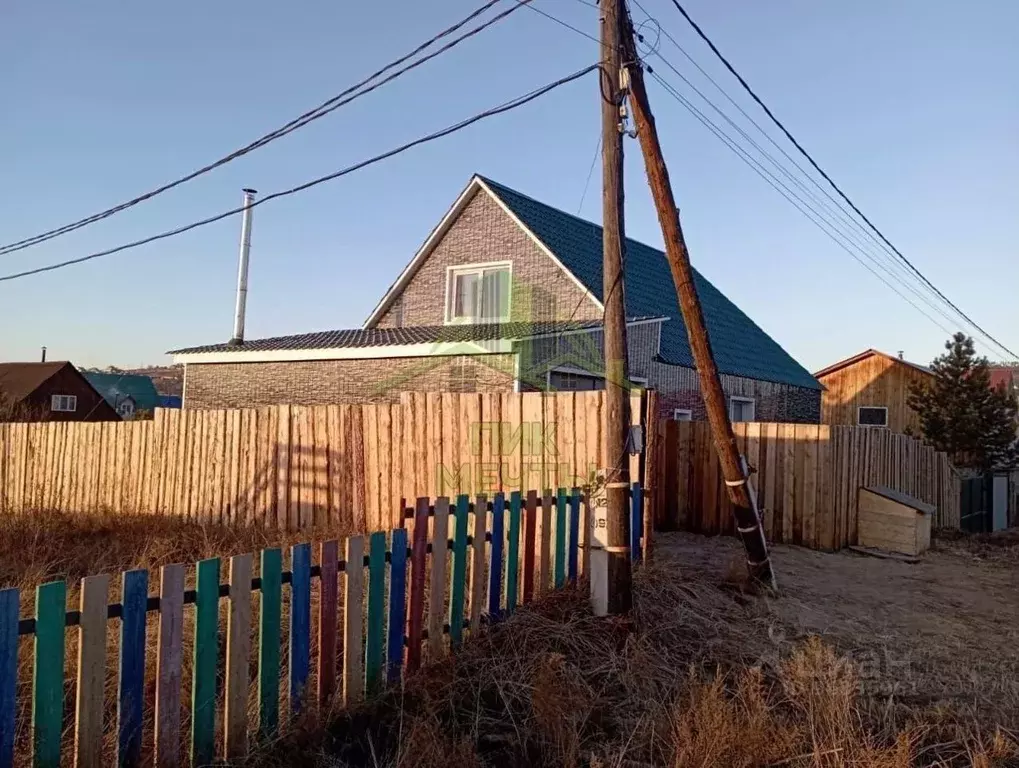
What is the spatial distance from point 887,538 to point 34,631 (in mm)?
10155

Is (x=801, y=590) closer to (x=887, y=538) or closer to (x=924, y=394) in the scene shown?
(x=887, y=538)

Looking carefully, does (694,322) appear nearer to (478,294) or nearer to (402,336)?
(402,336)

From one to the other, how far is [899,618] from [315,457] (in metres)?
6.85

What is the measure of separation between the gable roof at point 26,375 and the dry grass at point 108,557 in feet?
104

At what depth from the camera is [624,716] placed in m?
4.17

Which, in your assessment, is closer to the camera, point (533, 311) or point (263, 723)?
point (263, 723)

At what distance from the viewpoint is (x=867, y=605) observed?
7.11m

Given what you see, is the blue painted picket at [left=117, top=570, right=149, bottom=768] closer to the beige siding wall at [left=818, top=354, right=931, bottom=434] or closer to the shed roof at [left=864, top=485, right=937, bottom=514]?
the shed roof at [left=864, top=485, right=937, bottom=514]

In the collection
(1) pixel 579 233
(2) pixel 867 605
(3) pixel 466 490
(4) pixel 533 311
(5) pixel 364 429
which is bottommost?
(2) pixel 867 605

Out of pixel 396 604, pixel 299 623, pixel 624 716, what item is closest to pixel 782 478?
pixel 624 716

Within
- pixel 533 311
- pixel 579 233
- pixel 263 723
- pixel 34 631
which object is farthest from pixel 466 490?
pixel 579 233

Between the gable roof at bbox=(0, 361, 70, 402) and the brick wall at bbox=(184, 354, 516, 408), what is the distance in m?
28.1

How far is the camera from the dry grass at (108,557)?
3.98m

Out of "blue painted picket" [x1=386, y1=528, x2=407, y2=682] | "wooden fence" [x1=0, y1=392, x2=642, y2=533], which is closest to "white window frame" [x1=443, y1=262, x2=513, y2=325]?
"wooden fence" [x1=0, y1=392, x2=642, y2=533]
